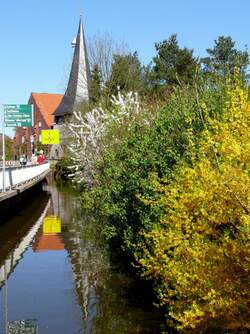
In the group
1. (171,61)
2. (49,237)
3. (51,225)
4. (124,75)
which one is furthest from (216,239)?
(171,61)

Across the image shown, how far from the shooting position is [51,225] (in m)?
20.9

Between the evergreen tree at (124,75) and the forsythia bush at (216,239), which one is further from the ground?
the evergreen tree at (124,75)

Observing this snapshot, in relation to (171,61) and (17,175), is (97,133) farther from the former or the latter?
(171,61)

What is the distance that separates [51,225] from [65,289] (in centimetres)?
1001

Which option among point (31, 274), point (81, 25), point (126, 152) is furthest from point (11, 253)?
point (81, 25)

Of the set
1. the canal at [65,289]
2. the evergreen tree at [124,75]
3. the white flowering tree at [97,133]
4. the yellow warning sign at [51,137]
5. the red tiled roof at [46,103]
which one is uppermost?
the red tiled roof at [46,103]

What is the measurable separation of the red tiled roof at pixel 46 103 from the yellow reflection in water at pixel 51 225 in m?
62.7

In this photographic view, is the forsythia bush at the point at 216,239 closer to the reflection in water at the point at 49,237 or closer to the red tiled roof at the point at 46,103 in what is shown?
the reflection in water at the point at 49,237

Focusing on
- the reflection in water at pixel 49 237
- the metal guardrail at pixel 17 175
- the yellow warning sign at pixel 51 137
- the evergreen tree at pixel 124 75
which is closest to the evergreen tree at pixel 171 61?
the evergreen tree at pixel 124 75

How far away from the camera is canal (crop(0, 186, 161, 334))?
877 centimetres

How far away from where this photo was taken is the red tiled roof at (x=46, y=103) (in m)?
86.2

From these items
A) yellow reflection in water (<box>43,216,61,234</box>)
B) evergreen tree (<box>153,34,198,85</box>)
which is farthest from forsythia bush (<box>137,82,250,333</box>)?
evergreen tree (<box>153,34,198,85</box>)

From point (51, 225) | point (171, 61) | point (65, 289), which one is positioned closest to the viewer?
point (65, 289)

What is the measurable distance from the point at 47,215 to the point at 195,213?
19439mm
